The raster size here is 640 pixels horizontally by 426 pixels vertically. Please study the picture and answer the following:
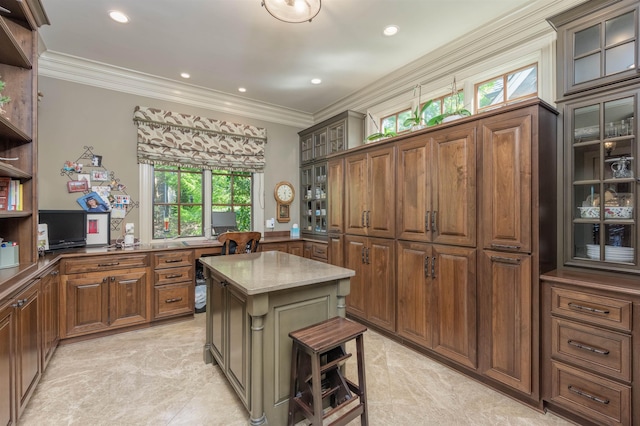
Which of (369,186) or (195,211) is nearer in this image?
(369,186)

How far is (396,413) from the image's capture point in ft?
6.40

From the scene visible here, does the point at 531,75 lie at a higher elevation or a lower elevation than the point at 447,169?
higher

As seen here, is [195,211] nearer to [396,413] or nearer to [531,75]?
[396,413]

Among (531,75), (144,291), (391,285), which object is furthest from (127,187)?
(531,75)

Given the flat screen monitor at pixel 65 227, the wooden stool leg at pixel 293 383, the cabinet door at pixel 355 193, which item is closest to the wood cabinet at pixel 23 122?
the flat screen monitor at pixel 65 227

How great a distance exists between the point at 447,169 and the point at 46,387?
3.67 meters

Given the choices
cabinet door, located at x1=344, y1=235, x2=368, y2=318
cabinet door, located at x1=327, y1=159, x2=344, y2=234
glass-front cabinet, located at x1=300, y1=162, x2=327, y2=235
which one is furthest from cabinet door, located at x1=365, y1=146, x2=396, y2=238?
glass-front cabinet, located at x1=300, y1=162, x2=327, y2=235

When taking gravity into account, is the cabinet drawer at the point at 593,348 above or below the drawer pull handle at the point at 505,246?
below

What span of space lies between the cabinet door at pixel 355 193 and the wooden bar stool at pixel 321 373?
1.67 metres

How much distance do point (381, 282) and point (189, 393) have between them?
6.62 feet

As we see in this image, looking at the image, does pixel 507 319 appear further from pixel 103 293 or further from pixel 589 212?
pixel 103 293

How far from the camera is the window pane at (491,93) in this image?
284 centimetres

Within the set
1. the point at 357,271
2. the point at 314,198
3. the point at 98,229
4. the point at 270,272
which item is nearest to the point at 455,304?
the point at 357,271

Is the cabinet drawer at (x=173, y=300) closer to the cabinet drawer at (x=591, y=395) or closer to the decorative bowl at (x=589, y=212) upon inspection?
the cabinet drawer at (x=591, y=395)
